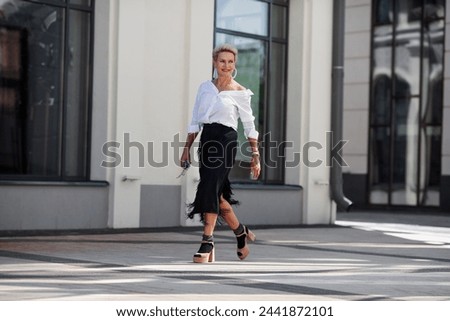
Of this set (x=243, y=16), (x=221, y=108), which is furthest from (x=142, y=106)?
(x=221, y=108)

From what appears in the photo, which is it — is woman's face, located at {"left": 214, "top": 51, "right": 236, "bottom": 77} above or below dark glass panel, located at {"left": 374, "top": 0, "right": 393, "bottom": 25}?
below

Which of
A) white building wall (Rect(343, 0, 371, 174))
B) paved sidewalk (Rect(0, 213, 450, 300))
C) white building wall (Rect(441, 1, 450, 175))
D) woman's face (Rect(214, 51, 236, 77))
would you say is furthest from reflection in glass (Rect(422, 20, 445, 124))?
woman's face (Rect(214, 51, 236, 77))

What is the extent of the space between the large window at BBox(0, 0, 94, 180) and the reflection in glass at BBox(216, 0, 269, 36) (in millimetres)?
2552

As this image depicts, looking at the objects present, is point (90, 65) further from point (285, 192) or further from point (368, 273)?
point (368, 273)

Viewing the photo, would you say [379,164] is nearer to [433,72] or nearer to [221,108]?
[433,72]

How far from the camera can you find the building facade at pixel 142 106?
13.2 meters

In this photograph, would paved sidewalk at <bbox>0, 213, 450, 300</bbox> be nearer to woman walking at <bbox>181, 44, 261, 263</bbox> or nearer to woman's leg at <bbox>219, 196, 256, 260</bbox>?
woman's leg at <bbox>219, 196, 256, 260</bbox>

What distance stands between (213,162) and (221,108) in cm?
47

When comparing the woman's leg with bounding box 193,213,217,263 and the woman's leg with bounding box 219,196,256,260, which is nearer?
the woman's leg with bounding box 193,213,217,263

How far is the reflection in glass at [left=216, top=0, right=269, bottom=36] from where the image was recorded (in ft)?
51.7

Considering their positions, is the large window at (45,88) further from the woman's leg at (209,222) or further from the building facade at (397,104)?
the building facade at (397,104)

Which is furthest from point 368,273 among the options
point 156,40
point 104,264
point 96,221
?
point 156,40

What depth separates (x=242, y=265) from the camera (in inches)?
364
